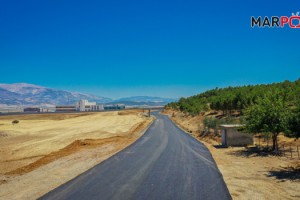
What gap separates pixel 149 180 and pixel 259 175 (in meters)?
7.77

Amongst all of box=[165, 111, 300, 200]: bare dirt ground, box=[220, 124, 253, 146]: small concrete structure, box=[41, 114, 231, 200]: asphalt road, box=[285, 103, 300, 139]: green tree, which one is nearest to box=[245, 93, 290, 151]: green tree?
box=[165, 111, 300, 200]: bare dirt ground

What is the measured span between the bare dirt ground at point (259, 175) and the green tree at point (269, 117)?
2.57m

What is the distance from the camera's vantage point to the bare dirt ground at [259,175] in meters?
19.0

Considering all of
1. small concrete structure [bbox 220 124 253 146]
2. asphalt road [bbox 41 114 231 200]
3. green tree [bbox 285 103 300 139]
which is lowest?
asphalt road [bbox 41 114 231 200]

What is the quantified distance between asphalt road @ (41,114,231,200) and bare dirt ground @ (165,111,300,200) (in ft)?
2.85

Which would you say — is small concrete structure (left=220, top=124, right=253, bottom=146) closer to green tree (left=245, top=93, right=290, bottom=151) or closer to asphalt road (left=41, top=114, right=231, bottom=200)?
green tree (left=245, top=93, right=290, bottom=151)

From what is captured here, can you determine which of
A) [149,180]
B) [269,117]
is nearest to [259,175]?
[149,180]

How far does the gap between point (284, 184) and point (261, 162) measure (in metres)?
8.67

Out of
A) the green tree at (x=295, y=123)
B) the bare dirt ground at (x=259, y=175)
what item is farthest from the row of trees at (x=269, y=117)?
the green tree at (x=295, y=123)

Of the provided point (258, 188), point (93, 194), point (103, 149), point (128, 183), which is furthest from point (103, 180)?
point (103, 149)

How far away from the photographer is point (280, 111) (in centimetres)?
3441

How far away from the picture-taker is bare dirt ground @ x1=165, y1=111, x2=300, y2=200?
19.0 meters

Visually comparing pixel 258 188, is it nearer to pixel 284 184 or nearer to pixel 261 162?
pixel 284 184

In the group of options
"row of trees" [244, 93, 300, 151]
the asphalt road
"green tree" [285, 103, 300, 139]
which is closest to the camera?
the asphalt road
